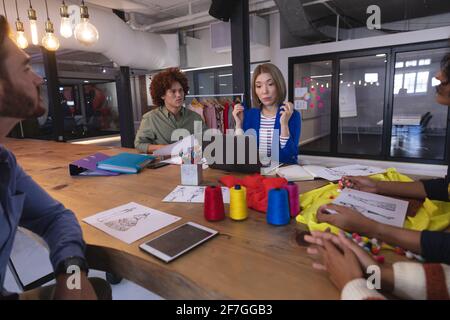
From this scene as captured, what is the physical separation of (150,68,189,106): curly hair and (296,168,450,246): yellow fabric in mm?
1908

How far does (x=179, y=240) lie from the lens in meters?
0.90

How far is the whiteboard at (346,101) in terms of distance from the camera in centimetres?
607

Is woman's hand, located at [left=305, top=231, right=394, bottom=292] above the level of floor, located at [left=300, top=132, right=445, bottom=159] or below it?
above

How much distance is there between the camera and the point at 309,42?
588 cm

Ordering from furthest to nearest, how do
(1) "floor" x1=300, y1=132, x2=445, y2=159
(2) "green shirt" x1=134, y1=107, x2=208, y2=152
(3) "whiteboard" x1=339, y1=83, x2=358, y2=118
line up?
(3) "whiteboard" x1=339, y1=83, x2=358, y2=118 → (1) "floor" x1=300, y1=132, x2=445, y2=159 → (2) "green shirt" x1=134, y1=107, x2=208, y2=152

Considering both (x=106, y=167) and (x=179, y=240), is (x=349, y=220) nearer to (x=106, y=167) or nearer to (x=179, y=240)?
(x=179, y=240)

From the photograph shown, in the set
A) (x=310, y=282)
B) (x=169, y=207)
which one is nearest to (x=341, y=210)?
(x=310, y=282)

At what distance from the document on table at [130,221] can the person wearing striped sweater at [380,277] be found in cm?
57

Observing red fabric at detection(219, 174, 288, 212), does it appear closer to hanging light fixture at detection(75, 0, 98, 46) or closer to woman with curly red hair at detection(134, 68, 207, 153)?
woman with curly red hair at detection(134, 68, 207, 153)

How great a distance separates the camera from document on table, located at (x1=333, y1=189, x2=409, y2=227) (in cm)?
98

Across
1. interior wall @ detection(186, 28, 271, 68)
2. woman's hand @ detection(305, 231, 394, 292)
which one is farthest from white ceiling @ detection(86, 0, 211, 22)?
woman's hand @ detection(305, 231, 394, 292)
